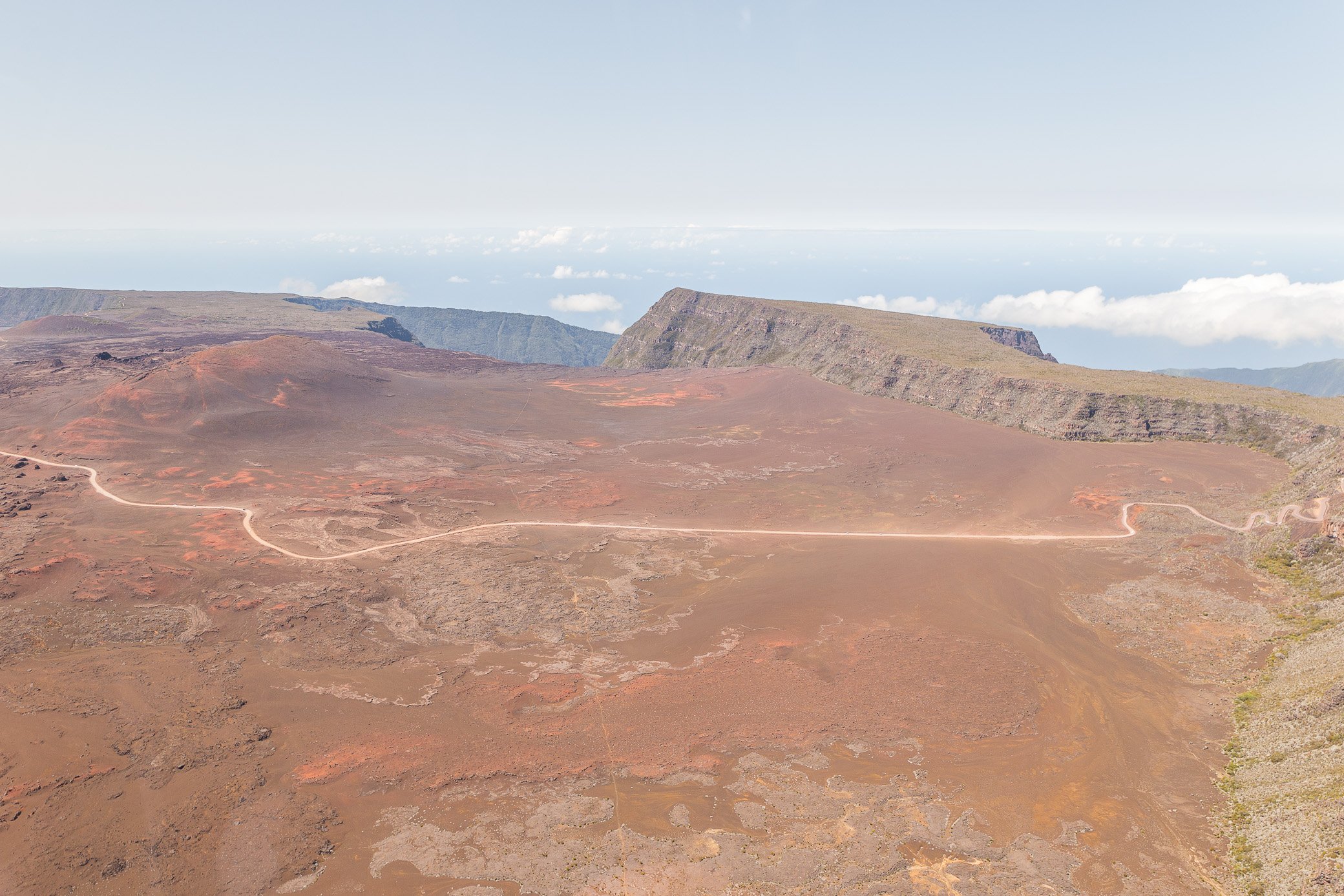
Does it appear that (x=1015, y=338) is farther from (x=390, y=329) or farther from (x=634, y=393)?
(x=390, y=329)

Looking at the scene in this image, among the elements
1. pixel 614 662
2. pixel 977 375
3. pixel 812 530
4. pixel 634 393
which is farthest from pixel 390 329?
pixel 614 662

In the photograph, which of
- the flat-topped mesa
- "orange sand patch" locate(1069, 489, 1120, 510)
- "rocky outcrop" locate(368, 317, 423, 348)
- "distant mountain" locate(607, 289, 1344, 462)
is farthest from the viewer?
"rocky outcrop" locate(368, 317, 423, 348)

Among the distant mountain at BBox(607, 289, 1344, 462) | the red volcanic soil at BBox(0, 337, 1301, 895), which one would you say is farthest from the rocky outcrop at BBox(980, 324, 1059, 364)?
the red volcanic soil at BBox(0, 337, 1301, 895)

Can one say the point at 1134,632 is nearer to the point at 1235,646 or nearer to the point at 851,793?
the point at 1235,646

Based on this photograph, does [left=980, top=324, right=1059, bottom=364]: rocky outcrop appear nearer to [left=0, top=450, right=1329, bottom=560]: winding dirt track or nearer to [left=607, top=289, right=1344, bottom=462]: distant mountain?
[left=607, top=289, right=1344, bottom=462]: distant mountain

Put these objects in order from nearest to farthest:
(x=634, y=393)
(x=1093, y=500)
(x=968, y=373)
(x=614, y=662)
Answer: (x=614, y=662)
(x=1093, y=500)
(x=968, y=373)
(x=634, y=393)

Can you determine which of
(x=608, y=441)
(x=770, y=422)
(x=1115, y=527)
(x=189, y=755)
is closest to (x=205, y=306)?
(x=608, y=441)

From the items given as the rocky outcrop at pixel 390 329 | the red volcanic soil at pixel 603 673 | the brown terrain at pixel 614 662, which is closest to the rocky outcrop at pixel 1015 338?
the brown terrain at pixel 614 662
